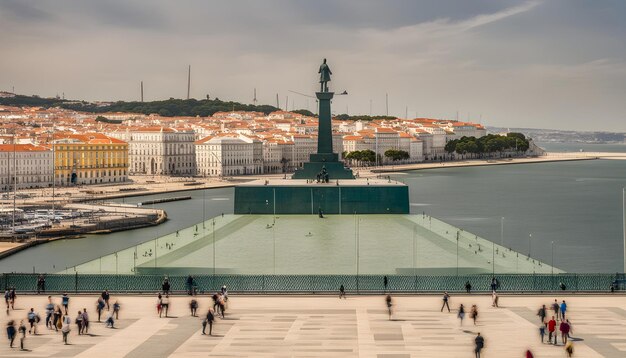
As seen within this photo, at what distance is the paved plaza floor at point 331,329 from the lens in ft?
61.6

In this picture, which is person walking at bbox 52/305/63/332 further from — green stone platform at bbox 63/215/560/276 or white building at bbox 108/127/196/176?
white building at bbox 108/127/196/176

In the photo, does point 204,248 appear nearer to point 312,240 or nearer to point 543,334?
point 312,240

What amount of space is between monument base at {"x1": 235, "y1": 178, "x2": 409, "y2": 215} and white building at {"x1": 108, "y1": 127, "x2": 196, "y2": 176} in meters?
80.1

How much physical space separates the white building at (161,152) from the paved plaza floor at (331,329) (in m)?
104

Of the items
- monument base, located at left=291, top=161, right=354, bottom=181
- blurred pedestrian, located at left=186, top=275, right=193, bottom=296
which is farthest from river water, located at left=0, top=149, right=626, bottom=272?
blurred pedestrian, located at left=186, top=275, right=193, bottom=296

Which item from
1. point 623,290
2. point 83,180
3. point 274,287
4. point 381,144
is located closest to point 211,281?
point 274,287

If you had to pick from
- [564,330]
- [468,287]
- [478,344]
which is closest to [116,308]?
[478,344]

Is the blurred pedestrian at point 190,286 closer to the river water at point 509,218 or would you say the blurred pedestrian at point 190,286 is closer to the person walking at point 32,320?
the person walking at point 32,320

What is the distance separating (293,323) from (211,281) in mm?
5501

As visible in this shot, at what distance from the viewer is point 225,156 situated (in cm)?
12838

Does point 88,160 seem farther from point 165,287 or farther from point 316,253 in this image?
point 165,287

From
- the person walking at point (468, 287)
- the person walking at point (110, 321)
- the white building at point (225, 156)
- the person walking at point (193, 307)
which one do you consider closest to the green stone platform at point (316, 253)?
the person walking at point (468, 287)

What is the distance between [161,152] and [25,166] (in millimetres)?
31110

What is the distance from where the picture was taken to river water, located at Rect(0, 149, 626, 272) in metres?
45.7
